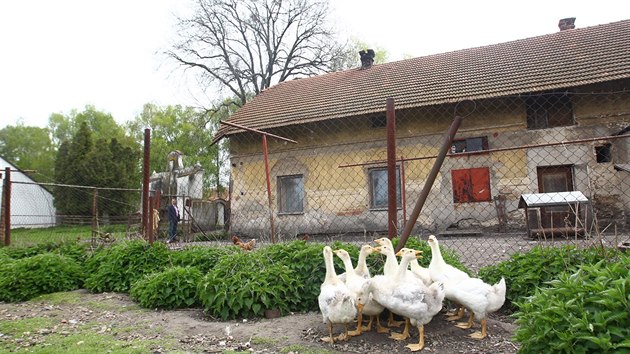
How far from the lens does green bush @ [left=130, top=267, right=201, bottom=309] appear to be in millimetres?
4938

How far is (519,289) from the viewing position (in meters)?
3.98

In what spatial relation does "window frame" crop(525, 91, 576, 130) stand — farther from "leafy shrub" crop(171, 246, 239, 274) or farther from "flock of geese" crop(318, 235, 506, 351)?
"flock of geese" crop(318, 235, 506, 351)

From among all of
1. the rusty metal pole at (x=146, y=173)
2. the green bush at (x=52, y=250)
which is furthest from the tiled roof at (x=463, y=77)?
the rusty metal pole at (x=146, y=173)

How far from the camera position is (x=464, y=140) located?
40.6ft

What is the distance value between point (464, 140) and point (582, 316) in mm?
10764

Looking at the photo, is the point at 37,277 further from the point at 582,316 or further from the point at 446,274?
the point at 582,316

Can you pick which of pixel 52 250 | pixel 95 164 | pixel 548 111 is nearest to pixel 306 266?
pixel 52 250

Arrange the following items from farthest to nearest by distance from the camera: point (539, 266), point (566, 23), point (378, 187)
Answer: point (566, 23), point (378, 187), point (539, 266)

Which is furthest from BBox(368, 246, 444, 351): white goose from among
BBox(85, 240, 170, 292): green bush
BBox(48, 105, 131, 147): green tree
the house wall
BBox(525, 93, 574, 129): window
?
BBox(48, 105, 131, 147): green tree

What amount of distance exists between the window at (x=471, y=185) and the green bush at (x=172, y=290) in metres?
9.94

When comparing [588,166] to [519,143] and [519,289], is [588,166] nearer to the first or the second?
[519,143]

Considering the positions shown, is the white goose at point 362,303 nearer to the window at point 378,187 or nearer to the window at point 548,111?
the window at point 378,187

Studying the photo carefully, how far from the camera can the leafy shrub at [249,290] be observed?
4316 millimetres

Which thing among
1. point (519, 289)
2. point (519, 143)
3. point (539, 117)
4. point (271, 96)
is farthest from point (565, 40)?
point (519, 289)
